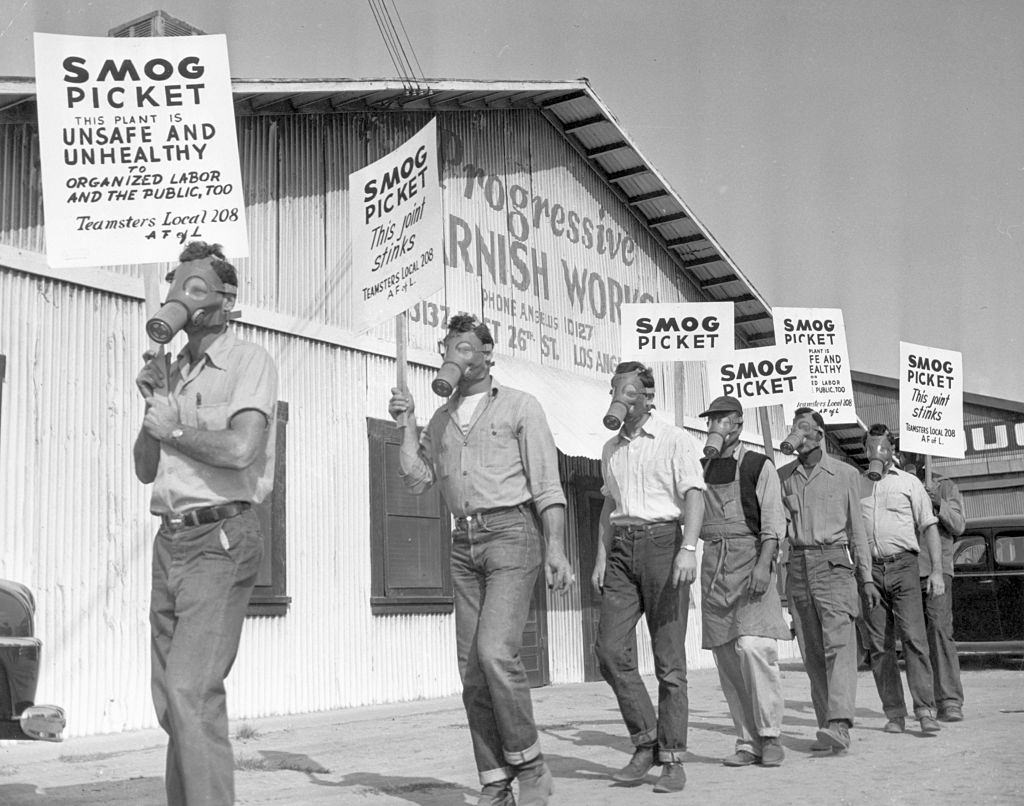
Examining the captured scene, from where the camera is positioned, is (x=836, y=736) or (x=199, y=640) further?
(x=836, y=736)

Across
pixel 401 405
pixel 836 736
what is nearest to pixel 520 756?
pixel 401 405

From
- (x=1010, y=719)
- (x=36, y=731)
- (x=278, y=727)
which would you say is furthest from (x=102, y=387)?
(x=1010, y=719)

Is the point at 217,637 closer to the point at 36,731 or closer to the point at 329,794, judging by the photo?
the point at 36,731

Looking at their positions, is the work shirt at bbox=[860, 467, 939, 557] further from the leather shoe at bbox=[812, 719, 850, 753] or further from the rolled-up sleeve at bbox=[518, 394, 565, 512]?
the rolled-up sleeve at bbox=[518, 394, 565, 512]

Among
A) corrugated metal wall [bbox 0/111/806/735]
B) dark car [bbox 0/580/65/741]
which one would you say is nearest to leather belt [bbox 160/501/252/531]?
dark car [bbox 0/580/65/741]

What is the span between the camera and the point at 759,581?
697 cm

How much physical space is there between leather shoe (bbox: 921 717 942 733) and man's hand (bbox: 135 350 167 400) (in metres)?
6.06

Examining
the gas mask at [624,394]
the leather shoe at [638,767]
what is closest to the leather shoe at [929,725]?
the leather shoe at [638,767]

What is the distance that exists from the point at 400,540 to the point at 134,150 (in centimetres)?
710

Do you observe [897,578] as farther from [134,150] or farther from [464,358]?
[134,150]

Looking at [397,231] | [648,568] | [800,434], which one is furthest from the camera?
[800,434]

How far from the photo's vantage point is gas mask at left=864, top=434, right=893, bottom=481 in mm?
9227

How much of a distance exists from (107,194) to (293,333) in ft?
19.4

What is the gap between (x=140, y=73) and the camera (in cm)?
567
